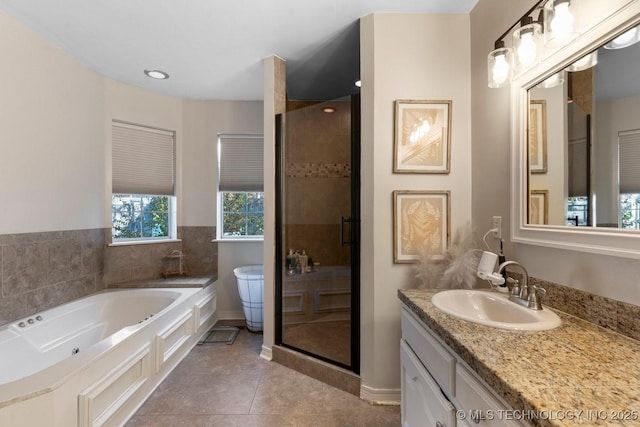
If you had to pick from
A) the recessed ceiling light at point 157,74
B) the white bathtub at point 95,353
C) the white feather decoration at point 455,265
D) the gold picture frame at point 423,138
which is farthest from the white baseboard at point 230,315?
the recessed ceiling light at point 157,74

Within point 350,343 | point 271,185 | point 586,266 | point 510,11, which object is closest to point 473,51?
point 510,11

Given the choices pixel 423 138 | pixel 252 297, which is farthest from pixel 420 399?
pixel 252 297

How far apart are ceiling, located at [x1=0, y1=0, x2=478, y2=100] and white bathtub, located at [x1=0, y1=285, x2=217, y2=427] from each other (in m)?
2.14

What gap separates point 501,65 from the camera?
140 centimetres

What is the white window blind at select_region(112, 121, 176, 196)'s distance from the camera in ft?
9.53

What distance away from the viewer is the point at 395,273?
1.84 metres

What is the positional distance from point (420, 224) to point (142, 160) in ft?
9.84

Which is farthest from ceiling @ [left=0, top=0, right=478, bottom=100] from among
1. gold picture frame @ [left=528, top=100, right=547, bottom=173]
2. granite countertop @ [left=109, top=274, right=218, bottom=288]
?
granite countertop @ [left=109, top=274, right=218, bottom=288]

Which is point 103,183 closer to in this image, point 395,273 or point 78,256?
point 78,256

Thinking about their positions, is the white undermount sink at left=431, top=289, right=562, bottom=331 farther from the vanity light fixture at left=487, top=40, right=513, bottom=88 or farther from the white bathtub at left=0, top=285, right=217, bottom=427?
the white bathtub at left=0, top=285, right=217, bottom=427

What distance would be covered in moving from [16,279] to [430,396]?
2.76 metres

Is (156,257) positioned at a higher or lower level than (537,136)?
lower

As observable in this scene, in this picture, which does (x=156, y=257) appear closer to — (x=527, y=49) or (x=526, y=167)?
(x=526, y=167)

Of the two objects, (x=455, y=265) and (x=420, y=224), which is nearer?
(x=455, y=265)
